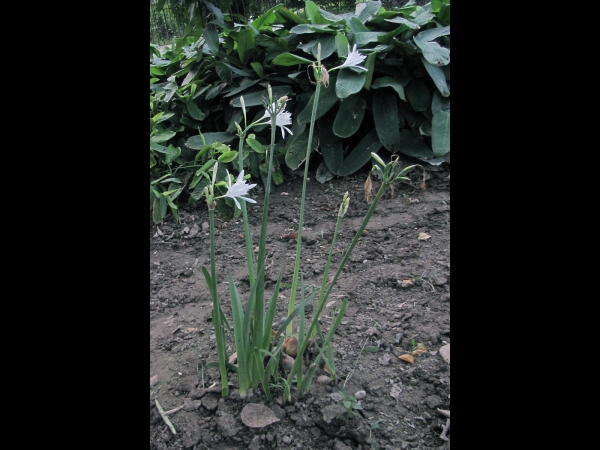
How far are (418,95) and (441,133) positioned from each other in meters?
0.32

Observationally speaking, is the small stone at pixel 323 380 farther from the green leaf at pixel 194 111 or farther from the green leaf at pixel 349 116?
the green leaf at pixel 194 111

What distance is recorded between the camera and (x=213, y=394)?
1.08 meters

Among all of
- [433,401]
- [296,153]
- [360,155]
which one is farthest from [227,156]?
[433,401]

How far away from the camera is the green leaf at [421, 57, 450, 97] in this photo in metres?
2.39

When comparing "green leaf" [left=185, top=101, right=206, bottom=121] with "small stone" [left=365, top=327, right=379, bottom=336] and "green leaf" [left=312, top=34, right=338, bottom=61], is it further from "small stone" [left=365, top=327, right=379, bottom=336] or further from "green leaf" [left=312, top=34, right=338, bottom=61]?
"small stone" [left=365, top=327, right=379, bottom=336]

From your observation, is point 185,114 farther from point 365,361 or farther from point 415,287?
point 365,361

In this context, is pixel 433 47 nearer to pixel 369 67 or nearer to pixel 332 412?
pixel 369 67

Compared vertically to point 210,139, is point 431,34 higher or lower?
higher

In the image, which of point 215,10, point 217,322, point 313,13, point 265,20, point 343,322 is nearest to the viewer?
point 217,322

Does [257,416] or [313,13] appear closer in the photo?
[257,416]

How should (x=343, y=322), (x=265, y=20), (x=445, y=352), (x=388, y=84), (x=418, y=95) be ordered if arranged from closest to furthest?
1. (x=445, y=352)
2. (x=343, y=322)
3. (x=388, y=84)
4. (x=418, y=95)
5. (x=265, y=20)

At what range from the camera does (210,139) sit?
2615 millimetres

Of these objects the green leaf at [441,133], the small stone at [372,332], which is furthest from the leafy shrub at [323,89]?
the small stone at [372,332]

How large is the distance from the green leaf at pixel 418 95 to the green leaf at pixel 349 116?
254mm
